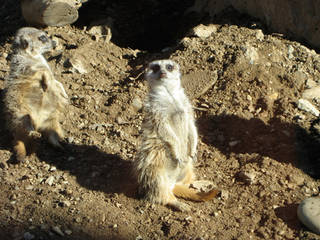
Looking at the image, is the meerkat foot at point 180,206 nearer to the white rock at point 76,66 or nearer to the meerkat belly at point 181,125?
the meerkat belly at point 181,125

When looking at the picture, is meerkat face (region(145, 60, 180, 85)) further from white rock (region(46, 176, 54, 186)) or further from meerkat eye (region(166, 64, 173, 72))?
white rock (region(46, 176, 54, 186))

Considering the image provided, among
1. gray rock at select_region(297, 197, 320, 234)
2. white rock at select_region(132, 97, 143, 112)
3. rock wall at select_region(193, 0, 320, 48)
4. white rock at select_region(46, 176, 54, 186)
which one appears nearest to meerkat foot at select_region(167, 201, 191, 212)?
gray rock at select_region(297, 197, 320, 234)

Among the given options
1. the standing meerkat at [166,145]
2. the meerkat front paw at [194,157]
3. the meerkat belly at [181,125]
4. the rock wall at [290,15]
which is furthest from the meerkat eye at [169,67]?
the rock wall at [290,15]

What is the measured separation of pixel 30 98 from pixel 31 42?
51 centimetres

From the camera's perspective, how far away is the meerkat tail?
3236mm

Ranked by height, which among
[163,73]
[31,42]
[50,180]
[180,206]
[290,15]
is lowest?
[50,180]

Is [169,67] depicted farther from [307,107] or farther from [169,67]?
[307,107]

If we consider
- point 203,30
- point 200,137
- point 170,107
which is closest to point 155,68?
point 170,107

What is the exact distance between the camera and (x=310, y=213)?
3006 mm

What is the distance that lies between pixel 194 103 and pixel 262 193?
51.5 inches

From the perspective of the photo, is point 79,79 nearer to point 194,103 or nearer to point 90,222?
point 194,103

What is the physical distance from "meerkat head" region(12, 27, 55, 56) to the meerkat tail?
5.64ft

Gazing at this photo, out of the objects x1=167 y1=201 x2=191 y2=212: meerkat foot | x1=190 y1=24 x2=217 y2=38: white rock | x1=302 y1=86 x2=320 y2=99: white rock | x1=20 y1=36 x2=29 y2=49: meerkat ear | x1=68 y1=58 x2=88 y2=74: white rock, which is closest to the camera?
x1=167 y1=201 x2=191 y2=212: meerkat foot

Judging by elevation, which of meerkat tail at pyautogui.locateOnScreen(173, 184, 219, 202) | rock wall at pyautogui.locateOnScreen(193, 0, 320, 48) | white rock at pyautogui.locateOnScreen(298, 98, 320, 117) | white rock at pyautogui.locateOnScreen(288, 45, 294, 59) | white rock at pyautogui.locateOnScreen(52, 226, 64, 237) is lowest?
white rock at pyautogui.locateOnScreen(52, 226, 64, 237)
